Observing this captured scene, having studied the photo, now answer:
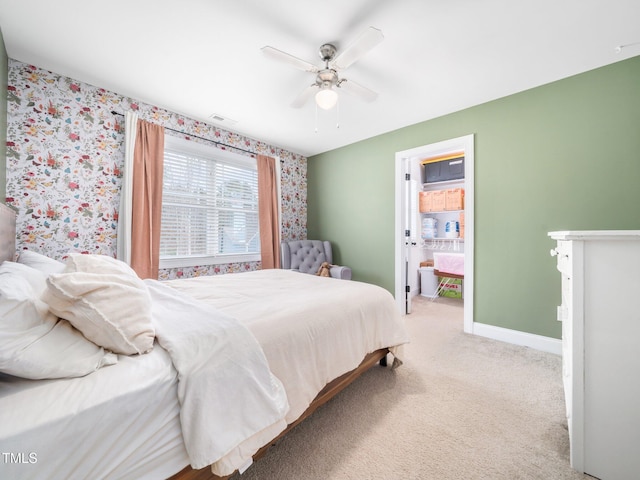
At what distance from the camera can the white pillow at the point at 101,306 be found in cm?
86

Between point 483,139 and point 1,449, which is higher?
point 483,139

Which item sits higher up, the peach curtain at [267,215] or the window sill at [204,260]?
the peach curtain at [267,215]

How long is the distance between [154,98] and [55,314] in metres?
2.65

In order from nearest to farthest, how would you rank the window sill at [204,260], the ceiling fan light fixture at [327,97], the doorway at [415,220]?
the ceiling fan light fixture at [327,97], the doorway at [415,220], the window sill at [204,260]

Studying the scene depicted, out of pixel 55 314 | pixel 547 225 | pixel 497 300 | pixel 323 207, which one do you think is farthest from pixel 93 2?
pixel 497 300

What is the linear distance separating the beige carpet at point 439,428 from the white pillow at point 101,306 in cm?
86

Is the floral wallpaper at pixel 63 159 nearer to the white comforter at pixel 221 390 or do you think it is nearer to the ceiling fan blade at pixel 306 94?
the white comforter at pixel 221 390

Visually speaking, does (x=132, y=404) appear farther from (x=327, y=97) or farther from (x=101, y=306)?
(x=327, y=97)

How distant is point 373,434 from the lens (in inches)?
56.2

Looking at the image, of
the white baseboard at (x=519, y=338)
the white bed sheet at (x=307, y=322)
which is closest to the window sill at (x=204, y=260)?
the white bed sheet at (x=307, y=322)

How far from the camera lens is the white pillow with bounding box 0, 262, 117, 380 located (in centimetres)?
69

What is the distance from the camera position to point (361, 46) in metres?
1.57

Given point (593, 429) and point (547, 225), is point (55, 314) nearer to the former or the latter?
point (593, 429)

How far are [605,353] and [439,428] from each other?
893mm
